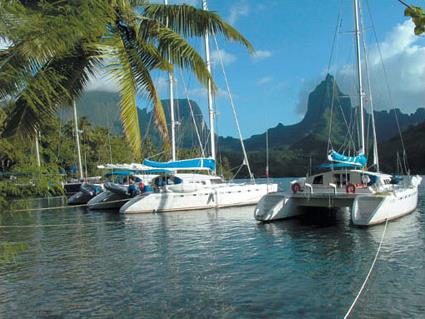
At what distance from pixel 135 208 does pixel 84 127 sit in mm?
53777

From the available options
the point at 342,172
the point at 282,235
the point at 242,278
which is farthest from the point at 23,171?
the point at 342,172

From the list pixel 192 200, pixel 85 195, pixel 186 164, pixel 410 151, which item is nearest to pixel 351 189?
pixel 192 200

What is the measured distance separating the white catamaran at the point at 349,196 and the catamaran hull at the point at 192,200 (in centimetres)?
739

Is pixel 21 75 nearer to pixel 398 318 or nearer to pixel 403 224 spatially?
pixel 398 318

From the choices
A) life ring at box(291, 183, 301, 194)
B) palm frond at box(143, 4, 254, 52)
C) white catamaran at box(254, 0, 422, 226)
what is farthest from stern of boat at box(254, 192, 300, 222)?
palm frond at box(143, 4, 254, 52)

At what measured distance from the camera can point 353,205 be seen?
61.8 feet

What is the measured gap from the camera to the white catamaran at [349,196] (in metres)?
18.8

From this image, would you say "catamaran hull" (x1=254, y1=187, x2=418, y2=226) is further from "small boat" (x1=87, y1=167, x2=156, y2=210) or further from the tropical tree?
the tropical tree

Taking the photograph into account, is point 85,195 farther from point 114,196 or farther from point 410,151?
point 410,151

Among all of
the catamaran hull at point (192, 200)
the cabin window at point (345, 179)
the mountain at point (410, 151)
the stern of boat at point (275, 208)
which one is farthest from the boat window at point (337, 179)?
the mountain at point (410, 151)

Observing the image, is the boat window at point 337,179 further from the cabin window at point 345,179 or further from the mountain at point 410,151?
the mountain at point 410,151

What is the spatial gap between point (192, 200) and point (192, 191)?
1.94 ft

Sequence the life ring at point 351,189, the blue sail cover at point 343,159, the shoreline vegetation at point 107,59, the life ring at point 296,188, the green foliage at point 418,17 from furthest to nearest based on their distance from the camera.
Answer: the blue sail cover at point 343,159
the life ring at point 296,188
the life ring at point 351,189
the shoreline vegetation at point 107,59
the green foliage at point 418,17

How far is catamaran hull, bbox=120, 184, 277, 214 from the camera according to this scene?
27.5 metres
